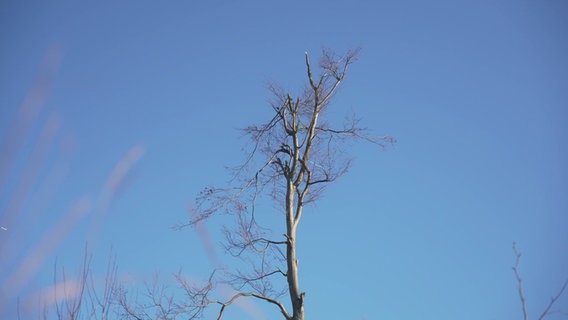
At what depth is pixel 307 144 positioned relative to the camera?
6.57 meters

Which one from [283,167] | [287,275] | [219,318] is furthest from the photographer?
[283,167]

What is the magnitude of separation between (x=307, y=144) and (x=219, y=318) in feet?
7.89

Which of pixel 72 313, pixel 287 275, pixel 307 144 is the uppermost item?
pixel 307 144

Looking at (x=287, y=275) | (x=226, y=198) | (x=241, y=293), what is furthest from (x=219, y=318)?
(x=226, y=198)

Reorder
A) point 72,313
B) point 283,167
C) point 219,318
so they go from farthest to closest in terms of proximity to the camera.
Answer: point 283,167
point 219,318
point 72,313

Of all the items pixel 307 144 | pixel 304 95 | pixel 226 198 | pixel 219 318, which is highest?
pixel 304 95

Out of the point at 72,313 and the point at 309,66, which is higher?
the point at 309,66

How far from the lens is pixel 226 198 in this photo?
646cm

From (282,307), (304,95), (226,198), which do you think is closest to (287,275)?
(282,307)

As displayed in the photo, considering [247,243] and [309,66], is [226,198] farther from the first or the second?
[309,66]

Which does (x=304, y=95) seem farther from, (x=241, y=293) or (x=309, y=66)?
(x=241, y=293)

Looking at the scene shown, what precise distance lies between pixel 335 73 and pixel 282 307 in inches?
124

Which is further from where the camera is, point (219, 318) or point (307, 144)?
point (307, 144)

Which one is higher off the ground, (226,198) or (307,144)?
(307,144)
